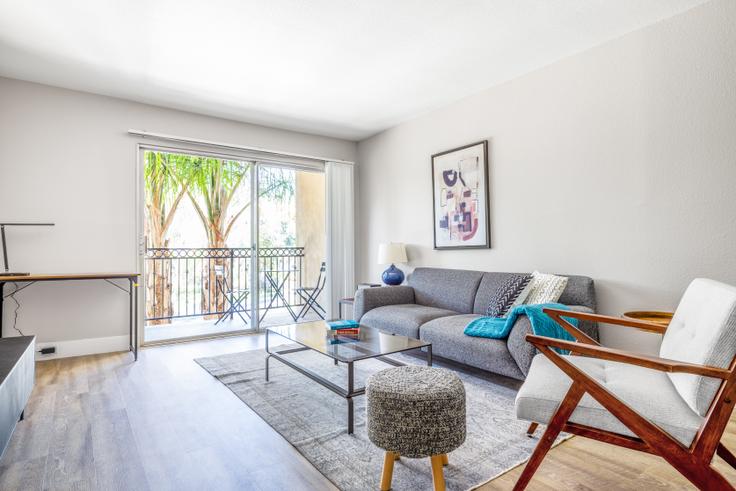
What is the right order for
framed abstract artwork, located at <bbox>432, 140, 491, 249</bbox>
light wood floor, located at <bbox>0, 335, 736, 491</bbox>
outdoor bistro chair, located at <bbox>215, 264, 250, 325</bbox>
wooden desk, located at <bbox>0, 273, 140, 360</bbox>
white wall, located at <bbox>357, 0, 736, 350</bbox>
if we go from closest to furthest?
light wood floor, located at <bbox>0, 335, 736, 491</bbox>
white wall, located at <bbox>357, 0, 736, 350</bbox>
wooden desk, located at <bbox>0, 273, 140, 360</bbox>
framed abstract artwork, located at <bbox>432, 140, 491, 249</bbox>
outdoor bistro chair, located at <bbox>215, 264, 250, 325</bbox>

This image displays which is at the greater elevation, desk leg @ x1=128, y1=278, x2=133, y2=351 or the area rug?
desk leg @ x1=128, y1=278, x2=133, y2=351

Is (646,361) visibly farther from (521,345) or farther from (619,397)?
(521,345)

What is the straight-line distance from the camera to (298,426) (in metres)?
2.11

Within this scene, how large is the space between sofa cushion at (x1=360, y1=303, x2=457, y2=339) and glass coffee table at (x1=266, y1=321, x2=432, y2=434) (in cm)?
46

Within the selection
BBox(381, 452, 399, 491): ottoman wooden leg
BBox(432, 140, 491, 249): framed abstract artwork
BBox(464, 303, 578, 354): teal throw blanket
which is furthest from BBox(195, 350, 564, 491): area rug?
BBox(432, 140, 491, 249): framed abstract artwork

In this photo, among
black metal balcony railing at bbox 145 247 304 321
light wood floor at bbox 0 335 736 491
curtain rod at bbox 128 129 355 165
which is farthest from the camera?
black metal balcony railing at bbox 145 247 304 321

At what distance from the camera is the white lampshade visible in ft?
14.6

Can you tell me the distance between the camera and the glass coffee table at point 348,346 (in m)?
2.07

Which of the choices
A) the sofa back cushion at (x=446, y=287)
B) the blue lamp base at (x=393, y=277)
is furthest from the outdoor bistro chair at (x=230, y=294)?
the sofa back cushion at (x=446, y=287)

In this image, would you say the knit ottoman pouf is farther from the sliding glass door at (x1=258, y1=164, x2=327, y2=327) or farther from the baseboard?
the sliding glass door at (x1=258, y1=164, x2=327, y2=327)

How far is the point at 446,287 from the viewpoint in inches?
150

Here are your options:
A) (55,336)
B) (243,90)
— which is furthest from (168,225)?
(243,90)

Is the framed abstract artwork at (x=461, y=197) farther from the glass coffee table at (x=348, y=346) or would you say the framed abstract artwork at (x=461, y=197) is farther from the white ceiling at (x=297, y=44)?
the glass coffee table at (x=348, y=346)

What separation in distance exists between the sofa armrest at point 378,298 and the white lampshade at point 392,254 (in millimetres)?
450
